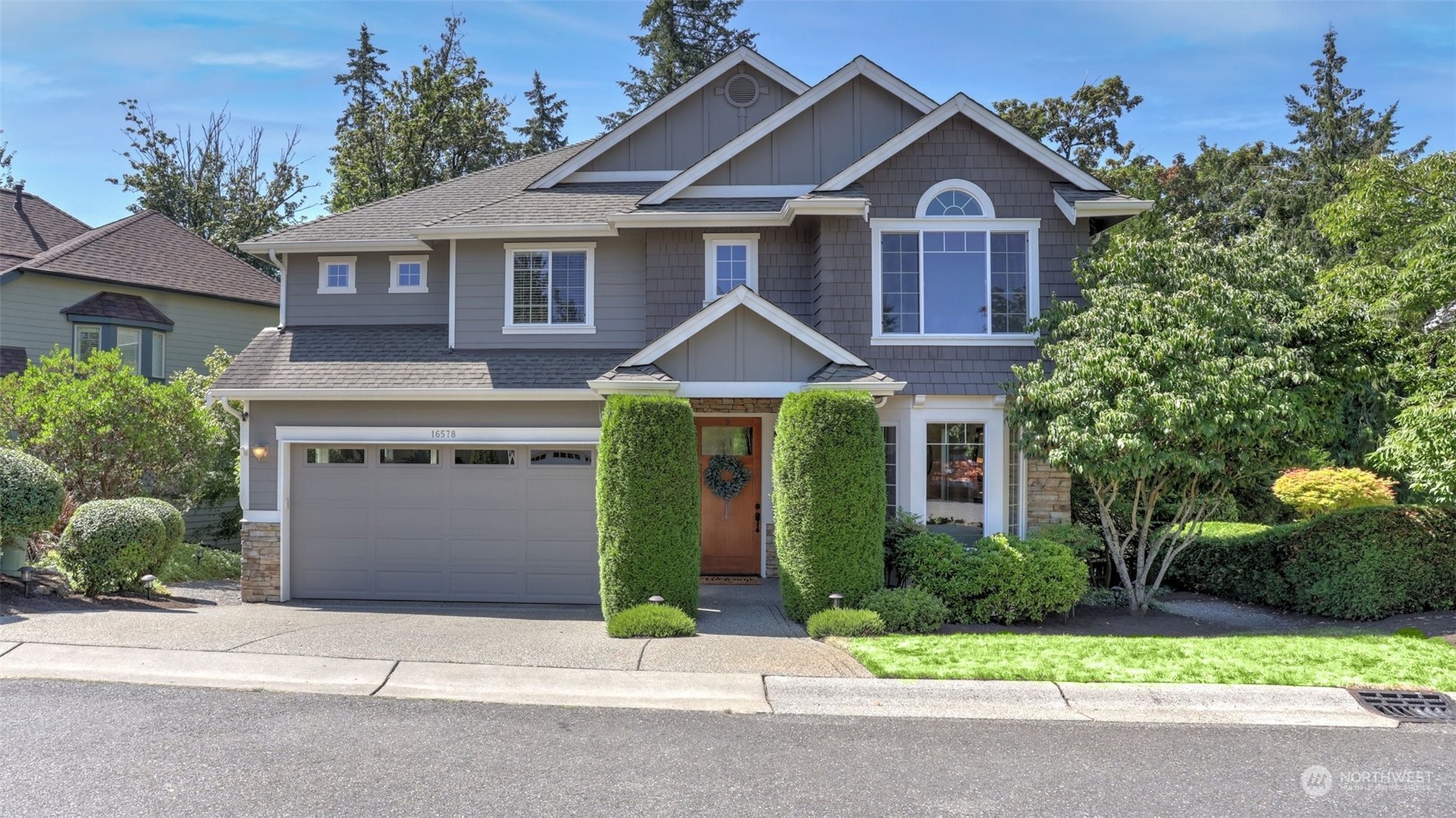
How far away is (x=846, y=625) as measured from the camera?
919cm

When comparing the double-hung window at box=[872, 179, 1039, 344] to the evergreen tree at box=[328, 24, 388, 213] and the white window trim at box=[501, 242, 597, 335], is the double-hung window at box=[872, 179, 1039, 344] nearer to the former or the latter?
the white window trim at box=[501, 242, 597, 335]

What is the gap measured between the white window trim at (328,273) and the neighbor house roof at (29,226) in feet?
31.7

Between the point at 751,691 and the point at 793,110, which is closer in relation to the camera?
the point at 751,691

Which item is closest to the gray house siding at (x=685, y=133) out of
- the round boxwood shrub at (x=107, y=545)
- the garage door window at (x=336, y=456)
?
the garage door window at (x=336, y=456)

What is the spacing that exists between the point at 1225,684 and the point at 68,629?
35.4 ft

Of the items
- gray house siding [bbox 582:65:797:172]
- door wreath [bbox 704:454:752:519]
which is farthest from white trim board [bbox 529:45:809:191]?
door wreath [bbox 704:454:752:519]

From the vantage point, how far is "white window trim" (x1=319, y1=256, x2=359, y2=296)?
1406 cm

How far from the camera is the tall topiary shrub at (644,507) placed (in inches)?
387

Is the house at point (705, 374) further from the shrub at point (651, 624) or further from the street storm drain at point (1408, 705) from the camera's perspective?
the street storm drain at point (1408, 705)

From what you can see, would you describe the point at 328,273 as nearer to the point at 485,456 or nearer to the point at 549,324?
the point at 549,324

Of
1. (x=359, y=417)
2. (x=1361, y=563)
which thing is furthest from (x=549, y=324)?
(x=1361, y=563)

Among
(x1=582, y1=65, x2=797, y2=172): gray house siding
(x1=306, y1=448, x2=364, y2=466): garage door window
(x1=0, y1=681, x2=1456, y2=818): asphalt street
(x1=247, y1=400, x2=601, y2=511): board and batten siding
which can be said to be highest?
(x1=582, y1=65, x2=797, y2=172): gray house siding

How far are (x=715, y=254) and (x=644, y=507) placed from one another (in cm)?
471

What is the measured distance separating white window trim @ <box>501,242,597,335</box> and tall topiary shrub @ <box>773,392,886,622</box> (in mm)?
4408
